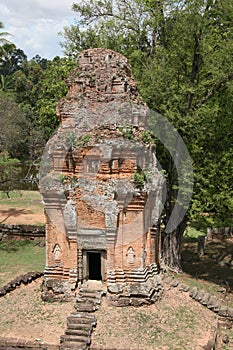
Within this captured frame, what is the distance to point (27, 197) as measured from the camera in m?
30.3

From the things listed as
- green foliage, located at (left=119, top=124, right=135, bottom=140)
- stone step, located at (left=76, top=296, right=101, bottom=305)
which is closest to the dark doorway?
stone step, located at (left=76, top=296, right=101, bottom=305)

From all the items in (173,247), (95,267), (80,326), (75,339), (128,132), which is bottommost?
(173,247)

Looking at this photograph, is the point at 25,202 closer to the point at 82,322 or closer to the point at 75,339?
the point at 82,322

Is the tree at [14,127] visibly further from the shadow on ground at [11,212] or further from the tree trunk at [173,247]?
the tree trunk at [173,247]

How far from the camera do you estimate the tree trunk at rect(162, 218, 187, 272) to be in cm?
1678

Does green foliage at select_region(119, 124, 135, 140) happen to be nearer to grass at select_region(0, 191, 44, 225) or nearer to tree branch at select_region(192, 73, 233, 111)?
tree branch at select_region(192, 73, 233, 111)

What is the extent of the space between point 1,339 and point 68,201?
3703 mm

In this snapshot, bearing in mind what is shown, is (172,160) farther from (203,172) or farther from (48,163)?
(48,163)

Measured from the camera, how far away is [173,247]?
16859mm

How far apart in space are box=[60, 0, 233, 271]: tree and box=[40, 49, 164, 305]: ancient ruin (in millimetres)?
3858

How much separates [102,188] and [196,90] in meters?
5.99

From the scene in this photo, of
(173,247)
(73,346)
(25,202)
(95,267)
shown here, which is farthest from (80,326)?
(25,202)

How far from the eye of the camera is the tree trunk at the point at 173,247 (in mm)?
16781

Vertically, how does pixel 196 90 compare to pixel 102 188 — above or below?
above
